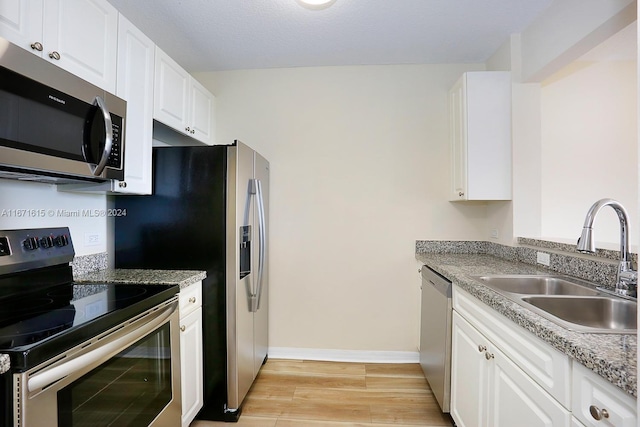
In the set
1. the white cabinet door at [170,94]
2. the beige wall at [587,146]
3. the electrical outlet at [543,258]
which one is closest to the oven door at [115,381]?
the white cabinet door at [170,94]

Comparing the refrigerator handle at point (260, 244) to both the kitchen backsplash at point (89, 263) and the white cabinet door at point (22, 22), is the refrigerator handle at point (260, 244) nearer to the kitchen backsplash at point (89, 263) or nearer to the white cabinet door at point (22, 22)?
the kitchen backsplash at point (89, 263)

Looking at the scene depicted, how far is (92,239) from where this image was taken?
181 cm

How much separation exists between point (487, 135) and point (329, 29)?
1375 mm

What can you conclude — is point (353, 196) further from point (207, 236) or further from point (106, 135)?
point (106, 135)

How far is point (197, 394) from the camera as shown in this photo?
1753 mm

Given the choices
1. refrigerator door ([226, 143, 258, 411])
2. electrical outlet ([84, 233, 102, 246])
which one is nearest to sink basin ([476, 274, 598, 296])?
refrigerator door ([226, 143, 258, 411])

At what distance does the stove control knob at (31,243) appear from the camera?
137cm

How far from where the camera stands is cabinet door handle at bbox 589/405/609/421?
75 cm

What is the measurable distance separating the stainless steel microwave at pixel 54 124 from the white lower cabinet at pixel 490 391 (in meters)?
1.88

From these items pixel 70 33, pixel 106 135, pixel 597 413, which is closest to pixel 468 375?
pixel 597 413

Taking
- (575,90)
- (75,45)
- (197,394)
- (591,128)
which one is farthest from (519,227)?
(75,45)

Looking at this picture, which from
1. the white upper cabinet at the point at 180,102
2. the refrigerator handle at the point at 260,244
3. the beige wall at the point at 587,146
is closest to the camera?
the white upper cabinet at the point at 180,102

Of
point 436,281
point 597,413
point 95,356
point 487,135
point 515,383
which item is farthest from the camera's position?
point 487,135

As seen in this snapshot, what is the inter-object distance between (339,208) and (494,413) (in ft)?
5.74
